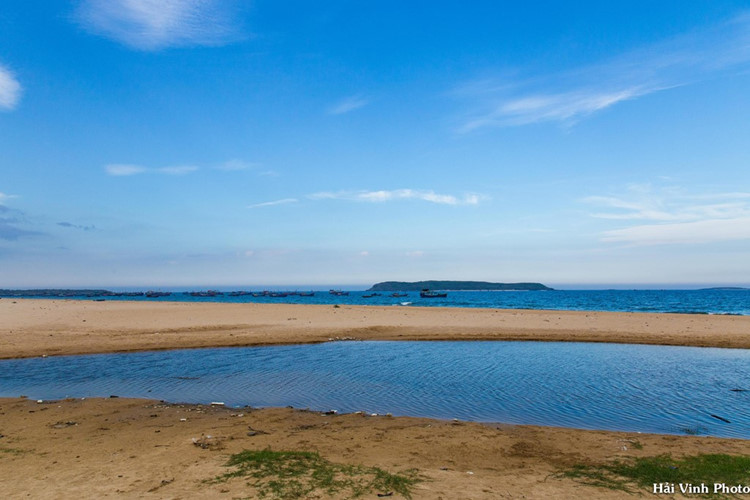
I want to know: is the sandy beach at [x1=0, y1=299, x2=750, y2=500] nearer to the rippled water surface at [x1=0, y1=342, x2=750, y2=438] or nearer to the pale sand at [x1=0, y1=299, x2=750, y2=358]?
the rippled water surface at [x1=0, y1=342, x2=750, y2=438]

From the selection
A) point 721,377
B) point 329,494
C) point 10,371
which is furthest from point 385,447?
point 10,371

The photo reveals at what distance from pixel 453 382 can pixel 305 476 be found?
10.4 metres

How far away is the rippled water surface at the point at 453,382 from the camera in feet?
43.0

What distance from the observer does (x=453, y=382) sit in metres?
17.2

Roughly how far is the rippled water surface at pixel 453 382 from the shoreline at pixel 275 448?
1.59m

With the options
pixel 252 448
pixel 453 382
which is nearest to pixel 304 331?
pixel 453 382

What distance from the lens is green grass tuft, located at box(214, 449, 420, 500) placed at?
7246mm

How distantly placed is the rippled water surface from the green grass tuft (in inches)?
191

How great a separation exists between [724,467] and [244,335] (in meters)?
Result: 27.2

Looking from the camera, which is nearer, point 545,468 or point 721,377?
point 545,468

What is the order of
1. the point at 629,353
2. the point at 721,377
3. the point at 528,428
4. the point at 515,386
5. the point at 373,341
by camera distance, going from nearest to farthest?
1. the point at 528,428
2. the point at 515,386
3. the point at 721,377
4. the point at 629,353
5. the point at 373,341

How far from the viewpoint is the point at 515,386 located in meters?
16.5

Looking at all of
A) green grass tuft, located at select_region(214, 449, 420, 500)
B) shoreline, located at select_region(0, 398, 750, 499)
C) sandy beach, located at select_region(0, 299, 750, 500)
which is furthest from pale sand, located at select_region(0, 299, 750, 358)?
green grass tuft, located at select_region(214, 449, 420, 500)

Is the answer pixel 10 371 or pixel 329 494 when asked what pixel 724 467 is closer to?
pixel 329 494
